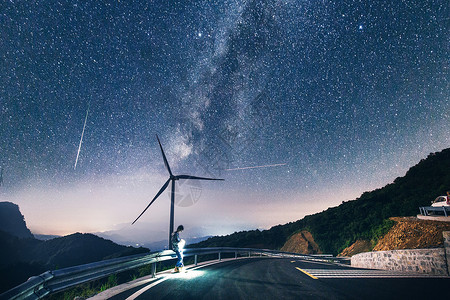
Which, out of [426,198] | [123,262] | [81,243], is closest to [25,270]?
[123,262]

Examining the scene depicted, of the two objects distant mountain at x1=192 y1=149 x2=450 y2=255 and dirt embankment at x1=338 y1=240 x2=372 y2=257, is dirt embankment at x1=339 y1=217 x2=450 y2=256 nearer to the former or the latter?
distant mountain at x1=192 y1=149 x2=450 y2=255

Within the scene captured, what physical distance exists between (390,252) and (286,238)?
4947 cm

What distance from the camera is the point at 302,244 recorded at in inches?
1779

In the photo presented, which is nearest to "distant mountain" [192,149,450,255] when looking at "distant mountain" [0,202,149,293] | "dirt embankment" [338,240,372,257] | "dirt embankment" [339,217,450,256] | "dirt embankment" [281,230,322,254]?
"dirt embankment" [338,240,372,257]

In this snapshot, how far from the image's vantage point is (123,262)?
19.6 ft

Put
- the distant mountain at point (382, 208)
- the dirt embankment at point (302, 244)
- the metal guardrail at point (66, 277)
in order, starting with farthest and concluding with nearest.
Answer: the dirt embankment at point (302, 244) → the distant mountain at point (382, 208) → the metal guardrail at point (66, 277)

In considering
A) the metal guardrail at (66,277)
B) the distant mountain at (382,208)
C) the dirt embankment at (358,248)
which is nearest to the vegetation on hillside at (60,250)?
the distant mountain at (382,208)

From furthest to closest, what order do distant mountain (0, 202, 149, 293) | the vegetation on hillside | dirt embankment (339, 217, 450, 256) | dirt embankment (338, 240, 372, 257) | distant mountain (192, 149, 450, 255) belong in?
1. distant mountain (0, 202, 149, 293)
2. the vegetation on hillside
3. dirt embankment (338, 240, 372, 257)
4. distant mountain (192, 149, 450, 255)
5. dirt embankment (339, 217, 450, 256)

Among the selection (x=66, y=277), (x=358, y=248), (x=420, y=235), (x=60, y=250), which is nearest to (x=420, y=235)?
(x=420, y=235)

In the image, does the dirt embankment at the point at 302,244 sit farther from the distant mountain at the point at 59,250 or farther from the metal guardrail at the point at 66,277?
the distant mountain at the point at 59,250

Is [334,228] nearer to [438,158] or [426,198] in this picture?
[426,198]

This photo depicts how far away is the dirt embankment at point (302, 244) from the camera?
42.5m

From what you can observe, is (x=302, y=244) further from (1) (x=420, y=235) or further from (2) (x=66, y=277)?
(2) (x=66, y=277)

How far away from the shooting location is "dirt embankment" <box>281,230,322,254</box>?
140ft
